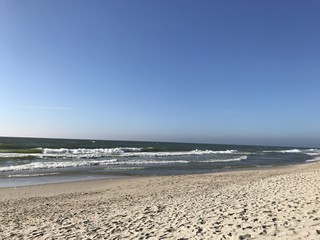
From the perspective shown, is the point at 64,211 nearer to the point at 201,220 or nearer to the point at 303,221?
the point at 201,220

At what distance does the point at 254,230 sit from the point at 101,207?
6.00 meters

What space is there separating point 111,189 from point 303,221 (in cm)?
1047

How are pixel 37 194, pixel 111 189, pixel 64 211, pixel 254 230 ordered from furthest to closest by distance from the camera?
pixel 111 189 → pixel 37 194 → pixel 64 211 → pixel 254 230

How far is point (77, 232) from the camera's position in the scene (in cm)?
718

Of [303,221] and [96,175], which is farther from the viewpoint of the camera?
[96,175]

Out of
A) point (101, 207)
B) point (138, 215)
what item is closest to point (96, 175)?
point (101, 207)

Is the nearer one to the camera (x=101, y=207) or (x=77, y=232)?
(x=77, y=232)

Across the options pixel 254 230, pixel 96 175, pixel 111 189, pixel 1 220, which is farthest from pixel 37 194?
pixel 254 230

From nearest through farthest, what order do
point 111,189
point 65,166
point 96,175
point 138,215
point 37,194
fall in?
1. point 138,215
2. point 37,194
3. point 111,189
4. point 96,175
5. point 65,166

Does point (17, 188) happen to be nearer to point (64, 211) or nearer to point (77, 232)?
point (64, 211)

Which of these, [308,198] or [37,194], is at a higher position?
[308,198]

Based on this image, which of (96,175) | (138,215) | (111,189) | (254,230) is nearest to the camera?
(254,230)

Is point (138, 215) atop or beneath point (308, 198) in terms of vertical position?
beneath

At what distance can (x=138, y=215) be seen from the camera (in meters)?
8.35
